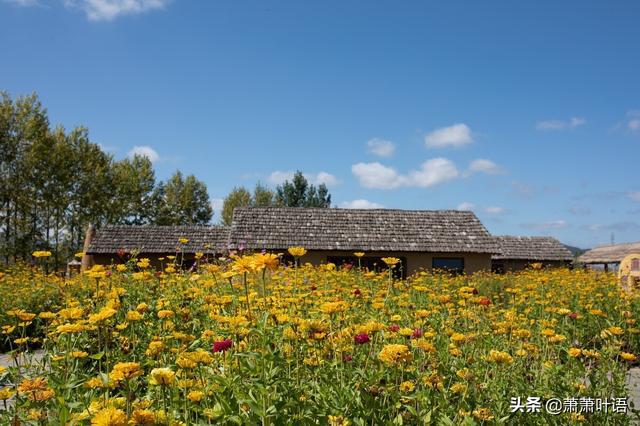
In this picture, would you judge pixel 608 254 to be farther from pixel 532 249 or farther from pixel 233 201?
pixel 233 201

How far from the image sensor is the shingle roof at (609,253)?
1142 inches

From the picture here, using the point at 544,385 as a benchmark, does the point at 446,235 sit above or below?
above

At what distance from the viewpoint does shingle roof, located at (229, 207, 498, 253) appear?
23500 mm

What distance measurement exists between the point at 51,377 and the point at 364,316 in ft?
9.21

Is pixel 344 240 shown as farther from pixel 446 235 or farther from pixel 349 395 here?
pixel 349 395

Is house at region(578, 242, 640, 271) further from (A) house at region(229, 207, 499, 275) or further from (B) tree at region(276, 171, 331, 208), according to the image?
(B) tree at region(276, 171, 331, 208)

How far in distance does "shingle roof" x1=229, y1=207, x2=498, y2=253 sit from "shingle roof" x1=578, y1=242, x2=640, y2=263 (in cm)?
989

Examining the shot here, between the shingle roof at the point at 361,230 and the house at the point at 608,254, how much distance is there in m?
9.92

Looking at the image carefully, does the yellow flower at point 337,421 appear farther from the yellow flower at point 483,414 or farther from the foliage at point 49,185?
the foliage at point 49,185

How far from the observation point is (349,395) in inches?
107

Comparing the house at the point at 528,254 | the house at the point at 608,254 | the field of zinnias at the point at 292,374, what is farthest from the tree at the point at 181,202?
the field of zinnias at the point at 292,374

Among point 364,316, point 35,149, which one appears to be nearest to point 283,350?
point 364,316

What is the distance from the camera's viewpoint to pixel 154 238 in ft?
98.3

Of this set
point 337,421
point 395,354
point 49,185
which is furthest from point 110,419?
point 49,185
